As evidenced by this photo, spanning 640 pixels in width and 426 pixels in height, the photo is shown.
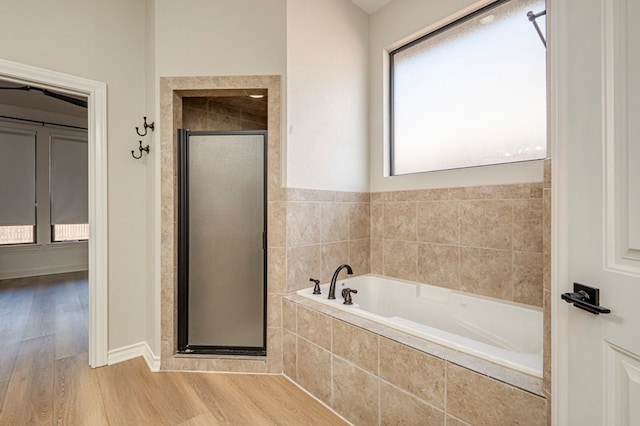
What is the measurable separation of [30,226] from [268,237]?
5642mm

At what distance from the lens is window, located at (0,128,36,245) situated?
504 cm

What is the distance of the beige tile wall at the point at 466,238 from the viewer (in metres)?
1.95

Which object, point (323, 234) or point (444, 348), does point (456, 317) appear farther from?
point (323, 234)

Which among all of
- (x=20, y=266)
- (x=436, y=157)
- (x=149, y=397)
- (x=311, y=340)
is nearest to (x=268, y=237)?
(x=311, y=340)

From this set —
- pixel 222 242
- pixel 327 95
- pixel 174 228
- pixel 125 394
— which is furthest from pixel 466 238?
pixel 125 394

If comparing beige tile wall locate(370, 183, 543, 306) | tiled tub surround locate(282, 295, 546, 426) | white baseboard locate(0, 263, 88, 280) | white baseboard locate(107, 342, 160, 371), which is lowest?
white baseboard locate(107, 342, 160, 371)

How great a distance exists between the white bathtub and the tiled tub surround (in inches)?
2.0

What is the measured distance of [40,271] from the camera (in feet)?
17.7

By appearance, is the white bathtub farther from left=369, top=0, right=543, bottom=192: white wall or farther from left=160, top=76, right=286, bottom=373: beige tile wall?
left=369, top=0, right=543, bottom=192: white wall

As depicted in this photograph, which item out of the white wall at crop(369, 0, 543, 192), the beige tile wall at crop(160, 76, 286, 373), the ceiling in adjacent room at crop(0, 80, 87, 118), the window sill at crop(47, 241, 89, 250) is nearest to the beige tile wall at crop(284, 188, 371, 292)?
the beige tile wall at crop(160, 76, 286, 373)

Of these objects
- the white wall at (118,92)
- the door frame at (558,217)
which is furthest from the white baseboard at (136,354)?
the door frame at (558,217)

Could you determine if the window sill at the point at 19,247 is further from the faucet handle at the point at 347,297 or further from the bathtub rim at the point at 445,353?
the faucet handle at the point at 347,297

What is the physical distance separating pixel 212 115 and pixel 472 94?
2.35 metres

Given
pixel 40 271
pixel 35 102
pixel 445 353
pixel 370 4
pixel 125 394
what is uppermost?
pixel 370 4
